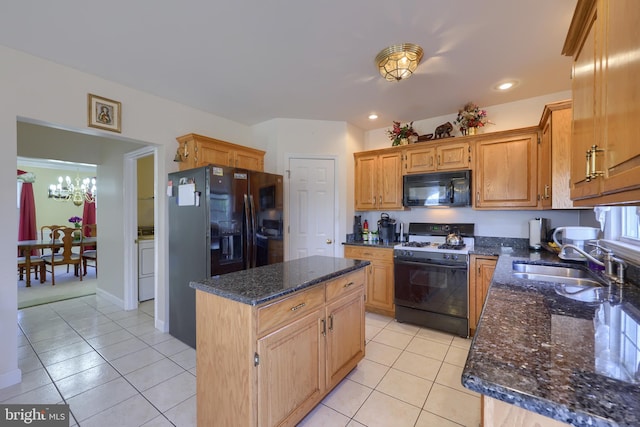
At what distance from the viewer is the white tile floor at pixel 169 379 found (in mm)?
1750

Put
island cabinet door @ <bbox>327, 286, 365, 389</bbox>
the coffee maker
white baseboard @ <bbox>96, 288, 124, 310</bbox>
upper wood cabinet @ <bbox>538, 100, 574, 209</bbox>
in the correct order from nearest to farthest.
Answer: island cabinet door @ <bbox>327, 286, 365, 389</bbox>
upper wood cabinet @ <bbox>538, 100, 574, 209</bbox>
white baseboard @ <bbox>96, 288, 124, 310</bbox>
the coffee maker

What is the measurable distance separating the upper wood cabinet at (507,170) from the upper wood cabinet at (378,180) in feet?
2.99

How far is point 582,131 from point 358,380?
82.8 inches

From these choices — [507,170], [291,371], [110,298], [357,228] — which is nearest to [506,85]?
[507,170]

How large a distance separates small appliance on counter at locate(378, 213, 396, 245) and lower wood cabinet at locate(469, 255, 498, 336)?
1.07 metres

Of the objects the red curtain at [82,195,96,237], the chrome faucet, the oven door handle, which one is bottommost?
the oven door handle

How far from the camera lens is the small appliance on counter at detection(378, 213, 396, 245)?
3676 millimetres

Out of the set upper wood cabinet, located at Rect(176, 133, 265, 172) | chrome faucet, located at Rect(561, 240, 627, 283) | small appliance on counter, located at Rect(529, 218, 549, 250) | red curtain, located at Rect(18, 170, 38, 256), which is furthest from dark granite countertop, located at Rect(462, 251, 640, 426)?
red curtain, located at Rect(18, 170, 38, 256)

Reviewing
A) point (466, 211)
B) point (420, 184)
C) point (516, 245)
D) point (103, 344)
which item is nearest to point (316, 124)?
point (420, 184)

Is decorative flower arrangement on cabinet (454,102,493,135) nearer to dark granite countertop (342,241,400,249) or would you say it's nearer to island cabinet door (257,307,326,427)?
dark granite countertop (342,241,400,249)

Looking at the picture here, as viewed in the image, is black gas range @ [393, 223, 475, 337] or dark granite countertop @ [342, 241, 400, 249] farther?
dark granite countertop @ [342, 241, 400, 249]

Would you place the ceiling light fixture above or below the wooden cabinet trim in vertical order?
above

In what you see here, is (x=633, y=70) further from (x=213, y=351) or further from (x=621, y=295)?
(x=213, y=351)

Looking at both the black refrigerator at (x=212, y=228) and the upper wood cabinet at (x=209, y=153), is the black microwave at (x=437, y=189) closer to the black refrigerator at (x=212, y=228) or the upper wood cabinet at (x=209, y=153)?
the black refrigerator at (x=212, y=228)
